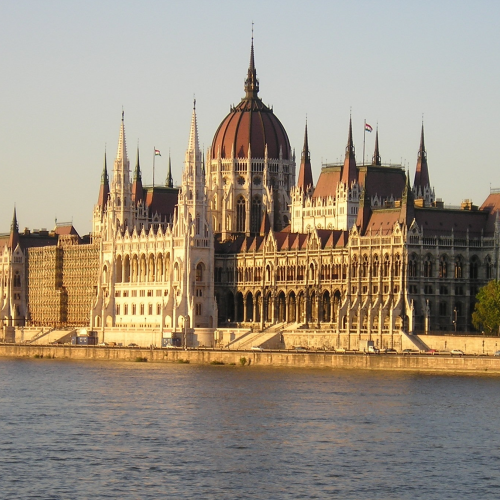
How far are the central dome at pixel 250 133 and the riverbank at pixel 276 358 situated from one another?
129 feet

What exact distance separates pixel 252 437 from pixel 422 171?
102358 mm

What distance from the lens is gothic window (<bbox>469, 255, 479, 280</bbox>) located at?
501ft

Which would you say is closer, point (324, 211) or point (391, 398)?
point (391, 398)

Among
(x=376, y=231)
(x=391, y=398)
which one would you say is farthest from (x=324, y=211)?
(x=391, y=398)

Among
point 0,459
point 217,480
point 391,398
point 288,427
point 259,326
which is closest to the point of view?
point 217,480

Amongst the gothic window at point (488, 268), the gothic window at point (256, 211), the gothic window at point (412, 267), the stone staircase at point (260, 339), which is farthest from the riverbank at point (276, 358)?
the gothic window at point (256, 211)

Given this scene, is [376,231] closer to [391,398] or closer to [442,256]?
[442,256]

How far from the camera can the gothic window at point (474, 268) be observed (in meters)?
153

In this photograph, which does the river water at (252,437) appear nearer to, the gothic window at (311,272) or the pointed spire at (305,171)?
the gothic window at (311,272)

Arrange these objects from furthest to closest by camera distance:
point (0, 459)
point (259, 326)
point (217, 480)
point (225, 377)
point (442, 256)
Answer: point (259, 326)
point (442, 256)
point (225, 377)
point (0, 459)
point (217, 480)

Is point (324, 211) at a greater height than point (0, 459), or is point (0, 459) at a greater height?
point (324, 211)

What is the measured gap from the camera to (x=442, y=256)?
5960 inches

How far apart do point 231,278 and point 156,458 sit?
98.3 metres

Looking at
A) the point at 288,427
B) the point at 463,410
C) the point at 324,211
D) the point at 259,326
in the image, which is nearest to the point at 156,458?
the point at 288,427
